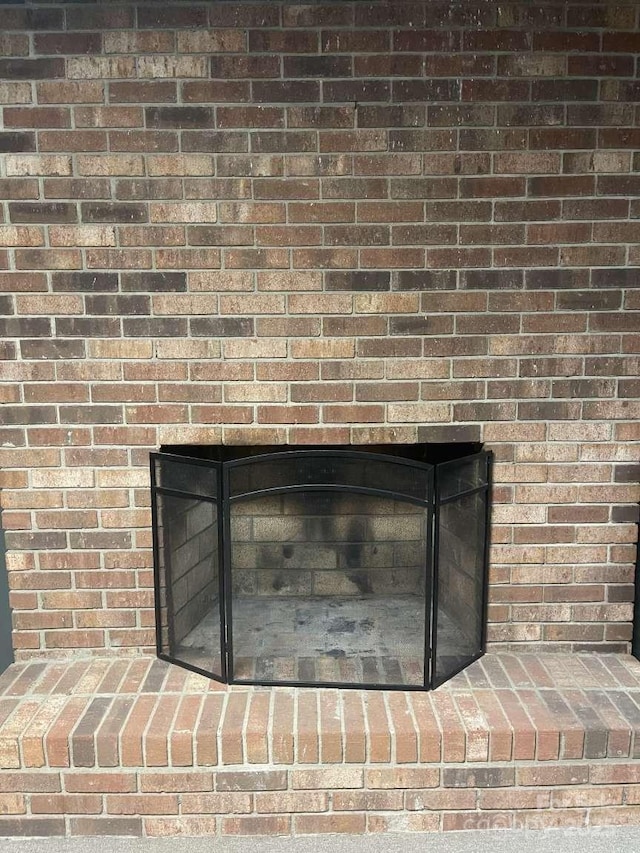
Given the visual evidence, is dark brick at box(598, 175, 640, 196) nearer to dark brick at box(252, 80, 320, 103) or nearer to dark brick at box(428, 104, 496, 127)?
dark brick at box(428, 104, 496, 127)

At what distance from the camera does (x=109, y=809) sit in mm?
2223

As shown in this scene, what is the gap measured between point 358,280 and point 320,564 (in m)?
1.23

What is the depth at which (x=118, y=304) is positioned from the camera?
2459 millimetres

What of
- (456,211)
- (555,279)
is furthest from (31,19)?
(555,279)

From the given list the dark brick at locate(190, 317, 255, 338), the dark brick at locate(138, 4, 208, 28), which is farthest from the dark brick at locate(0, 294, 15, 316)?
the dark brick at locate(138, 4, 208, 28)

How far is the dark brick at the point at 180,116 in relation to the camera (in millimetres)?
2371

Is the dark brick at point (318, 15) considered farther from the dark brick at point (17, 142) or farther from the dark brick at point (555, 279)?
the dark brick at point (555, 279)

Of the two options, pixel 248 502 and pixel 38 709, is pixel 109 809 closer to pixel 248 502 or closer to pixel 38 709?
pixel 38 709

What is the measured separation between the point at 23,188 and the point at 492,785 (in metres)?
2.94

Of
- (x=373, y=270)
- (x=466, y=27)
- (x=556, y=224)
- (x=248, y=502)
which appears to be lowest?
(x=248, y=502)

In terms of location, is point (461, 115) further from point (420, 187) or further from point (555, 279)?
point (555, 279)

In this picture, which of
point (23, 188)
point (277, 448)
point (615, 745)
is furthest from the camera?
point (277, 448)

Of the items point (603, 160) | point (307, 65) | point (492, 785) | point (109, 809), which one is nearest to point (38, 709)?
point (109, 809)

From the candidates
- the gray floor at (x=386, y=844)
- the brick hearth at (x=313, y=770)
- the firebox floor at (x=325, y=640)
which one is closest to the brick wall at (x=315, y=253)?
the firebox floor at (x=325, y=640)
